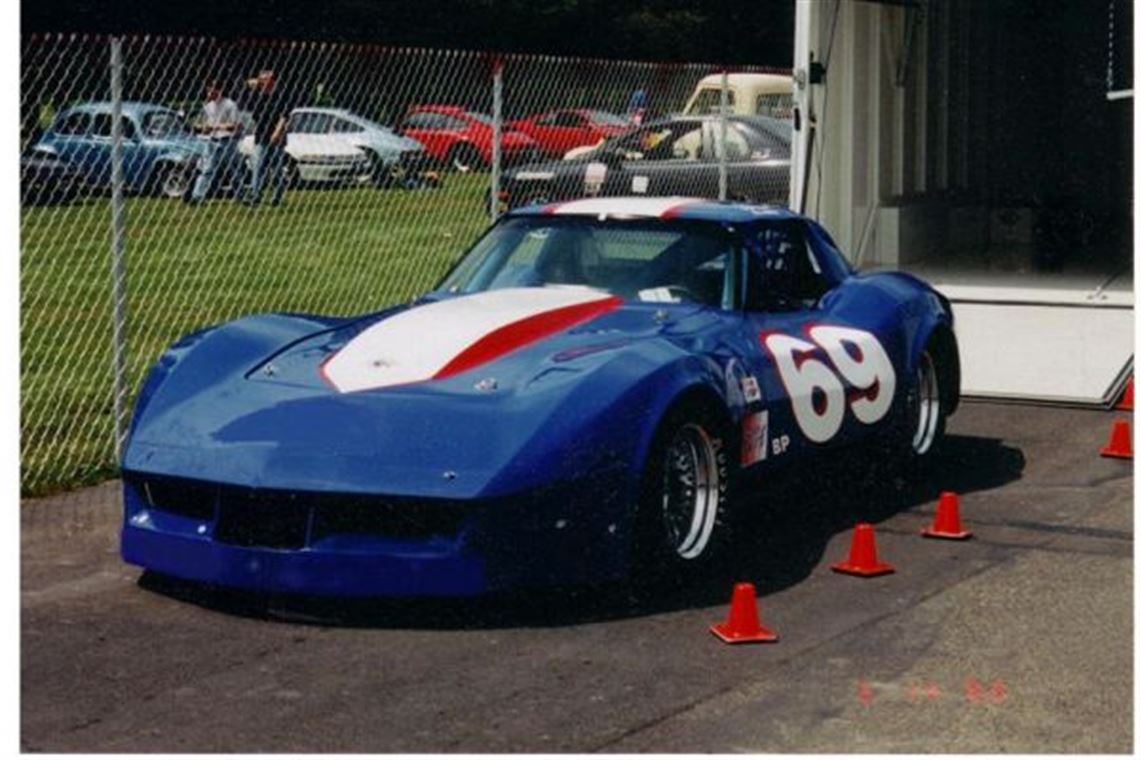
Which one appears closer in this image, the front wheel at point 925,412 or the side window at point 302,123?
the front wheel at point 925,412

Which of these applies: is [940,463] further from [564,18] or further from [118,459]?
[564,18]

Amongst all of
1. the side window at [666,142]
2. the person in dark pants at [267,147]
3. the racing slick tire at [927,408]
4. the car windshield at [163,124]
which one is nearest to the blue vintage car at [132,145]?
the car windshield at [163,124]

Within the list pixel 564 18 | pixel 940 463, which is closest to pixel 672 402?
pixel 940 463

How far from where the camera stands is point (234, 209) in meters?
21.5

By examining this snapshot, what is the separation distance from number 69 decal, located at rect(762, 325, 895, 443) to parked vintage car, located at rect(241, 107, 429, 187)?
13900 millimetres

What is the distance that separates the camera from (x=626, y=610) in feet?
23.2

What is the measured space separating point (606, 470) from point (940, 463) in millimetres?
3587

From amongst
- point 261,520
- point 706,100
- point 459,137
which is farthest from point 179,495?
point 459,137

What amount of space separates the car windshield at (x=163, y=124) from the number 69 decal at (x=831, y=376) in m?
14.2

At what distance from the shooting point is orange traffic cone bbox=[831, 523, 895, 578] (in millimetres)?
7719

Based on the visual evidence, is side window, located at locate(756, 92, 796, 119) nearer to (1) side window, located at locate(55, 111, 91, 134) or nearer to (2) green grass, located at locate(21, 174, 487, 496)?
(2) green grass, located at locate(21, 174, 487, 496)

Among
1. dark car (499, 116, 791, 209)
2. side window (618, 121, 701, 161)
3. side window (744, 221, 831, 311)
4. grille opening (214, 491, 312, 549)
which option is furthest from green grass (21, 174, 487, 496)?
side window (744, 221, 831, 311)

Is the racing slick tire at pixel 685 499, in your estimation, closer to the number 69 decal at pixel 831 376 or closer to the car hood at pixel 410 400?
the car hood at pixel 410 400

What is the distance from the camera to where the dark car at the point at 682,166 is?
1998cm
